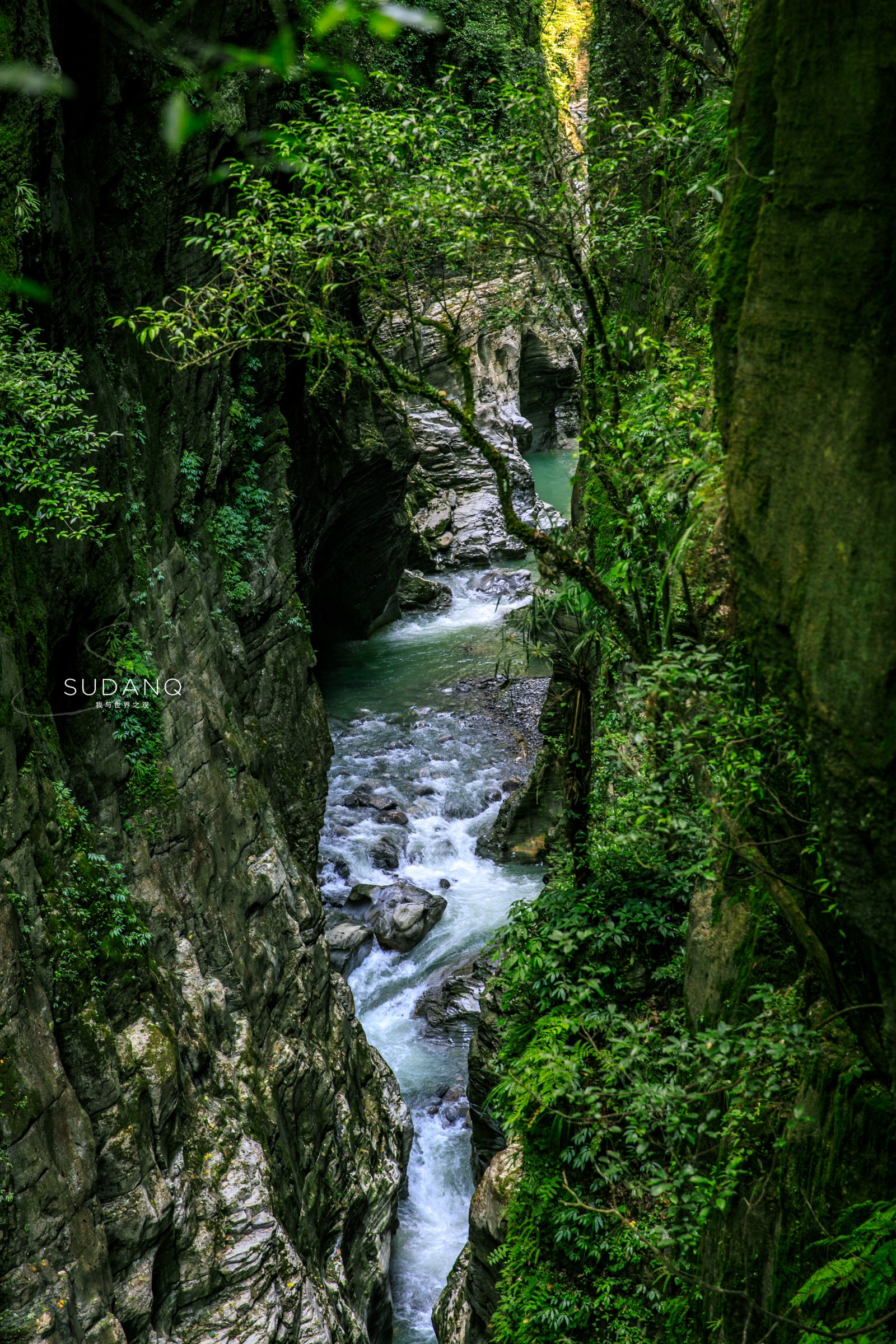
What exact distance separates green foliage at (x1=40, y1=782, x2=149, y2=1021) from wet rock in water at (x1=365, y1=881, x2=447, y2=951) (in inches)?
274

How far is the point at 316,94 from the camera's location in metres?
11.3

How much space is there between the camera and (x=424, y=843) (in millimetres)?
15461

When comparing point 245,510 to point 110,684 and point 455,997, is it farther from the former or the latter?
point 455,997

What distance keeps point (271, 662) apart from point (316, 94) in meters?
7.56

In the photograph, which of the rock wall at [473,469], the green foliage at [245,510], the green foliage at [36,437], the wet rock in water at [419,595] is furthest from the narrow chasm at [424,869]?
the green foliage at [36,437]

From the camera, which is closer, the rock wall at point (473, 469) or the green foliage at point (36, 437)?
the green foliage at point (36, 437)

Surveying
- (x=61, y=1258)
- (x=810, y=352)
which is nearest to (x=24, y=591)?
(x=61, y=1258)

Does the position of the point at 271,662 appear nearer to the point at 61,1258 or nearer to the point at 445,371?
the point at 61,1258

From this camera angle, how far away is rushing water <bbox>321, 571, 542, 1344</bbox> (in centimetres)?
1046

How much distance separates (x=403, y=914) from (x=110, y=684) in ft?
24.8

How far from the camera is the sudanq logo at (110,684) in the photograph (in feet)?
22.8

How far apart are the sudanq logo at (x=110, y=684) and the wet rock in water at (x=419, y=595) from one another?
1677 centimetres

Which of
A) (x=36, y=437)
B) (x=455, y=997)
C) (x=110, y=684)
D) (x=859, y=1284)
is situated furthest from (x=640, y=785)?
(x=455, y=997)

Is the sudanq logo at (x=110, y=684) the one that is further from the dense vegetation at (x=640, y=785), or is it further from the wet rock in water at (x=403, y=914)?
the wet rock in water at (x=403, y=914)
